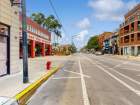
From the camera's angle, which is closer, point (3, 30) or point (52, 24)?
point (3, 30)

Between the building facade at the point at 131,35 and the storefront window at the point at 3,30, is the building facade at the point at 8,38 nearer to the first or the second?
the storefront window at the point at 3,30

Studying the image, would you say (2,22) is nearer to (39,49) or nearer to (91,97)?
(91,97)

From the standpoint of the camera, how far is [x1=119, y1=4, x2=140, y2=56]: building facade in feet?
294

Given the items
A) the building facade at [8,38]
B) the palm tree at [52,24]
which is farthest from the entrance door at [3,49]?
the palm tree at [52,24]

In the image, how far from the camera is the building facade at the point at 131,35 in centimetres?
8946

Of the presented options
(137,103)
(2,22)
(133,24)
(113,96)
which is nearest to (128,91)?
(113,96)

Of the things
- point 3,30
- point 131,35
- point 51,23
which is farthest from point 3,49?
point 51,23

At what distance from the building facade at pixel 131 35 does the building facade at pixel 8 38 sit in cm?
7083

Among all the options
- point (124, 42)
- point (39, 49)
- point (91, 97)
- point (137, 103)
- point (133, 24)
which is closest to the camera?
point (137, 103)

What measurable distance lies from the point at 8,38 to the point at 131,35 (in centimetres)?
7956

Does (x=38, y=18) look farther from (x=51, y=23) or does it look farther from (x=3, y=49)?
(x=3, y=49)

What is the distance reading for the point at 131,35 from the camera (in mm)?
95688

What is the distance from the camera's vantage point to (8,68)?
19.3m

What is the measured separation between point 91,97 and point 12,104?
6386 mm
